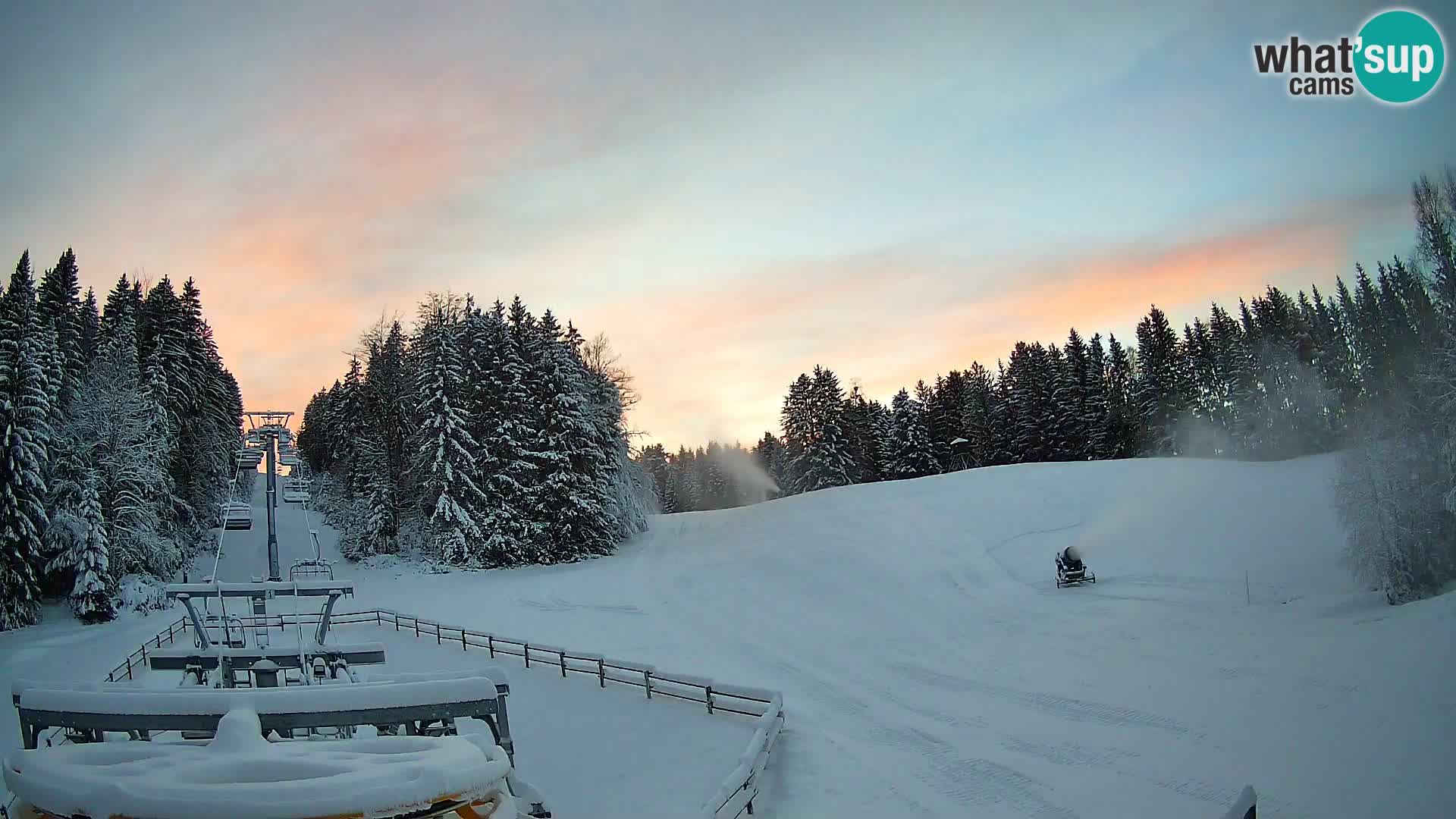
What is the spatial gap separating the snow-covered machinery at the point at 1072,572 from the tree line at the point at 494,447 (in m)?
25.6

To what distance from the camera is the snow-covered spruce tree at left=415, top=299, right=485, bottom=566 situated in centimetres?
4097

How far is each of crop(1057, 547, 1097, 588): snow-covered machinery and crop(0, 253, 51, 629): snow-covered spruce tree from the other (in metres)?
37.7

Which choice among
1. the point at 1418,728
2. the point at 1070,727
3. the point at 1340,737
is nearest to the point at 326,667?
the point at 1070,727

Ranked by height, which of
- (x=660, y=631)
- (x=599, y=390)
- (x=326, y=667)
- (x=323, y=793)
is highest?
(x=599, y=390)

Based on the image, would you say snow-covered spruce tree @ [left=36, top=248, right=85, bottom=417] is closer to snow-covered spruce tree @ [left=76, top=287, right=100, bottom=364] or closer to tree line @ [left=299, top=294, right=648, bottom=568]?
snow-covered spruce tree @ [left=76, top=287, right=100, bottom=364]

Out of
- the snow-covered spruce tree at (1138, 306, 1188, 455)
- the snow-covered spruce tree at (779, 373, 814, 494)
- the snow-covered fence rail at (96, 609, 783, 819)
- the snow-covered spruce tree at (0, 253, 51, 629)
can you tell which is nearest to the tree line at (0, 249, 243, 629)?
the snow-covered spruce tree at (0, 253, 51, 629)

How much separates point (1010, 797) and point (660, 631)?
16.1 m

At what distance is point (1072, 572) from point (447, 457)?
32.7 m

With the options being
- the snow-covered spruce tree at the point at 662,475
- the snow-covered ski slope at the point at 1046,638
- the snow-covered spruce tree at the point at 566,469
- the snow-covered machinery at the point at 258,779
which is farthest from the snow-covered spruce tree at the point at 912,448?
the snow-covered machinery at the point at 258,779

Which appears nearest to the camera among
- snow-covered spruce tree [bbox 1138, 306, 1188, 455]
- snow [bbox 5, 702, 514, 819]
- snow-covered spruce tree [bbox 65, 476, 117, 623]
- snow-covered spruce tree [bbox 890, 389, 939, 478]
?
snow [bbox 5, 702, 514, 819]

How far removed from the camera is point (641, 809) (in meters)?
10.3

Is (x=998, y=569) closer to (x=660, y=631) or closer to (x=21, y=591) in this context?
(x=660, y=631)

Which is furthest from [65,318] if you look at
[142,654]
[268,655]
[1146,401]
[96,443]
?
[1146,401]

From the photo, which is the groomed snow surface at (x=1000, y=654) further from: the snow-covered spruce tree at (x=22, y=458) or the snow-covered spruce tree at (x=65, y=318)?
the snow-covered spruce tree at (x=65, y=318)
